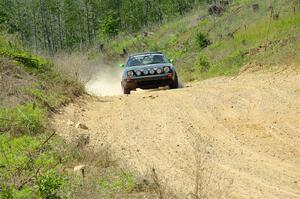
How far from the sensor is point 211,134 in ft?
29.0

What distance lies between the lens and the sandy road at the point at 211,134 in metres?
6.50

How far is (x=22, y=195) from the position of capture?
5789 millimetres

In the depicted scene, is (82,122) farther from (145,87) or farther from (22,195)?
(145,87)

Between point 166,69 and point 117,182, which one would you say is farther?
point 166,69

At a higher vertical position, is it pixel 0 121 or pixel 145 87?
pixel 0 121

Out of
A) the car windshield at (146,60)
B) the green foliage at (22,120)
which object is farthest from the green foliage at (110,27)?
the green foliage at (22,120)

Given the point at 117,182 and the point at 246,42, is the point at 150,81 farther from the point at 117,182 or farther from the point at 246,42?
the point at 117,182

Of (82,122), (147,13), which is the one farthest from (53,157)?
(147,13)

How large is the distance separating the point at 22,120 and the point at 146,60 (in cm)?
914

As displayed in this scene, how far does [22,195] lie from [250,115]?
5.49 metres

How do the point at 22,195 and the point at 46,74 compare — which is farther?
the point at 46,74

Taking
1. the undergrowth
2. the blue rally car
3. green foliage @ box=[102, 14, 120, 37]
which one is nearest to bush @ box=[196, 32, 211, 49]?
the undergrowth

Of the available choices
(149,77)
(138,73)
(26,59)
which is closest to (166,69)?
(149,77)

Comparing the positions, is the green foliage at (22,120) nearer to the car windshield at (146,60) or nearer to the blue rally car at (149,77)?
the blue rally car at (149,77)
